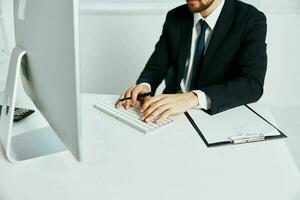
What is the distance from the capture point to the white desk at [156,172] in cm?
77

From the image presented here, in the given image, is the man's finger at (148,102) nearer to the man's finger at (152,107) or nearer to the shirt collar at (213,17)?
the man's finger at (152,107)

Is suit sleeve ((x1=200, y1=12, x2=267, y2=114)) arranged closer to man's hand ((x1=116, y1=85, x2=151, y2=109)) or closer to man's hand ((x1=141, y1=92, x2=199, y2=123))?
man's hand ((x1=141, y1=92, x2=199, y2=123))

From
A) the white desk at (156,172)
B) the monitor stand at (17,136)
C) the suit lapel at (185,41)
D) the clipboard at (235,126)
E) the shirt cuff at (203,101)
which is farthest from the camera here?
the suit lapel at (185,41)

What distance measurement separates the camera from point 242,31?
1.42m

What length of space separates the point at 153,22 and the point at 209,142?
1.33 meters

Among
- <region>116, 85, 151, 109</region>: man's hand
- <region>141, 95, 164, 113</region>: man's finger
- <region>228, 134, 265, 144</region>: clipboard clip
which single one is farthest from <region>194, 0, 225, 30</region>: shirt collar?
<region>228, 134, 265, 144</region>: clipboard clip

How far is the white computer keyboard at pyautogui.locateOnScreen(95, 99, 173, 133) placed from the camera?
107cm

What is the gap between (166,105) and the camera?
1142mm

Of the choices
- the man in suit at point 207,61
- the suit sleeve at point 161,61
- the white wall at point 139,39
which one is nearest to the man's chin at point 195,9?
the man in suit at point 207,61

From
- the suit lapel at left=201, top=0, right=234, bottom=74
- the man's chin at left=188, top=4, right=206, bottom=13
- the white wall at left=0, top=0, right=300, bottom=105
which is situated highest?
the man's chin at left=188, top=4, right=206, bottom=13

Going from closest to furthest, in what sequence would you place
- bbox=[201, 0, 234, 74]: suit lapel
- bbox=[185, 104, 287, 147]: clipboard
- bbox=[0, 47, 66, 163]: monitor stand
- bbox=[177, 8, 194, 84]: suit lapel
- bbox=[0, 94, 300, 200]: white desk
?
1. bbox=[0, 94, 300, 200]: white desk
2. bbox=[0, 47, 66, 163]: monitor stand
3. bbox=[185, 104, 287, 147]: clipboard
4. bbox=[201, 0, 234, 74]: suit lapel
5. bbox=[177, 8, 194, 84]: suit lapel

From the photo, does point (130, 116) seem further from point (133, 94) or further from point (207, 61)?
point (207, 61)

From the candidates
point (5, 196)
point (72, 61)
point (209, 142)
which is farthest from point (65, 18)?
point (209, 142)

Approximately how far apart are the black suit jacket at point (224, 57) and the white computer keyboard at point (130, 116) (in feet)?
0.74
